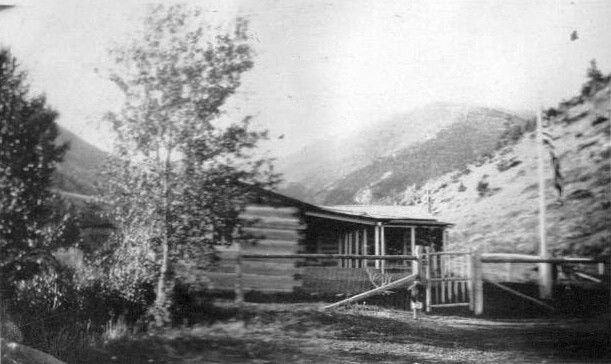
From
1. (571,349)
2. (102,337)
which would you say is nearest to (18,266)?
(102,337)

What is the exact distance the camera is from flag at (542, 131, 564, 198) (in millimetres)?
2137

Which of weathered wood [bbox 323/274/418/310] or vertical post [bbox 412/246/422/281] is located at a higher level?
vertical post [bbox 412/246/422/281]

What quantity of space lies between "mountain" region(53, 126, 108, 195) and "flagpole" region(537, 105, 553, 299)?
238 centimetres

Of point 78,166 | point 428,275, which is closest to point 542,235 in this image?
point 428,275

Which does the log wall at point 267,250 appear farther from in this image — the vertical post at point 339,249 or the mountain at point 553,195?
the mountain at point 553,195

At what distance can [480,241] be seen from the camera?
2.18 m

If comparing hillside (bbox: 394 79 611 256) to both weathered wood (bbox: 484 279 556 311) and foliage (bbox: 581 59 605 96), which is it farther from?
weathered wood (bbox: 484 279 556 311)

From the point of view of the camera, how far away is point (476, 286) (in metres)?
2.22

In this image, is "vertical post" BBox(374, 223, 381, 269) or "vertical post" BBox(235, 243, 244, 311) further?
"vertical post" BBox(235, 243, 244, 311)

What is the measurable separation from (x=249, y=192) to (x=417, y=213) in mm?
897

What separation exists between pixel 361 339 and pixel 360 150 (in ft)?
3.32

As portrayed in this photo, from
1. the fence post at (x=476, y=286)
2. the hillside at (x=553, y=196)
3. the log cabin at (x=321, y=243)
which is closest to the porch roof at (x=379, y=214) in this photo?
the log cabin at (x=321, y=243)

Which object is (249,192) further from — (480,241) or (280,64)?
(480,241)

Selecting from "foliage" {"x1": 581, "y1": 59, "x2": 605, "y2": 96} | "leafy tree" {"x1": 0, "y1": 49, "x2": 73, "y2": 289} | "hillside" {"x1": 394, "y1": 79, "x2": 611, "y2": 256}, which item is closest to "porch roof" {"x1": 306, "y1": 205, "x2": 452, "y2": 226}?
"hillside" {"x1": 394, "y1": 79, "x2": 611, "y2": 256}
